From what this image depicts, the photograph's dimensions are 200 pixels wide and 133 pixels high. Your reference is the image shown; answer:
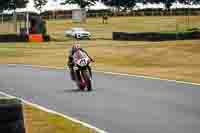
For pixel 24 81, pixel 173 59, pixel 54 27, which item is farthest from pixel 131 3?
pixel 24 81

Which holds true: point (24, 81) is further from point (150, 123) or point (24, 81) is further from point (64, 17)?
point (64, 17)

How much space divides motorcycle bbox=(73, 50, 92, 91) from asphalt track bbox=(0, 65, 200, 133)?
0.32m

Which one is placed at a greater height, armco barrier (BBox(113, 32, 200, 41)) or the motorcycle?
the motorcycle

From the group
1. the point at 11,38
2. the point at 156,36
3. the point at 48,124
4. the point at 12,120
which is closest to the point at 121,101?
the point at 48,124

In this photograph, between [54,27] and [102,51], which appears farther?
[54,27]

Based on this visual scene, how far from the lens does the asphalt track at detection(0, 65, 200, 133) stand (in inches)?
575

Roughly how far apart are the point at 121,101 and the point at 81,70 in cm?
401

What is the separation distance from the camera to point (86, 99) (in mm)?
19766

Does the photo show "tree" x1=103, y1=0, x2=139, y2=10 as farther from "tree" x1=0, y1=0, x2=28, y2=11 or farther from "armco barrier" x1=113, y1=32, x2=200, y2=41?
"armco barrier" x1=113, y1=32, x2=200, y2=41

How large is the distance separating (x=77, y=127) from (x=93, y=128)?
1.31 feet

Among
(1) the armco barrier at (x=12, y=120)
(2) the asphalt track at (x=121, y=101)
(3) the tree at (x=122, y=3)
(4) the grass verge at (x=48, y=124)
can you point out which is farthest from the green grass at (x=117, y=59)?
(3) the tree at (x=122, y=3)

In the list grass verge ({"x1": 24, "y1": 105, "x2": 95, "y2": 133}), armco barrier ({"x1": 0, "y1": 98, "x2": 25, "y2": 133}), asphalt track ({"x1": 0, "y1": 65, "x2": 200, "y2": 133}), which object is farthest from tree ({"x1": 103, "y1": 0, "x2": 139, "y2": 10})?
armco barrier ({"x1": 0, "y1": 98, "x2": 25, "y2": 133})

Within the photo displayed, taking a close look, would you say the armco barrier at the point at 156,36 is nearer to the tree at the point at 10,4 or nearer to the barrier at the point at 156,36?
the barrier at the point at 156,36

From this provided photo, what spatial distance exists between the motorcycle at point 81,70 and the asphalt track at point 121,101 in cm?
32
